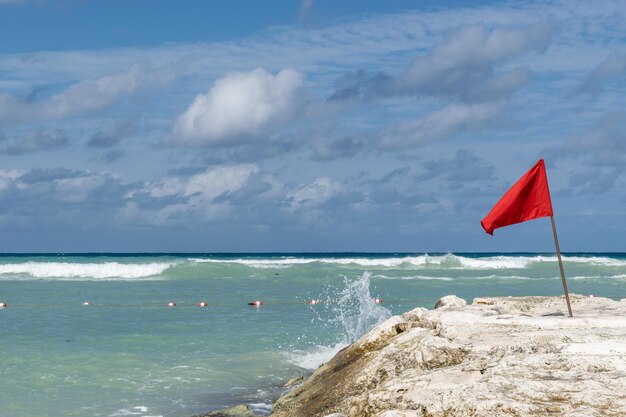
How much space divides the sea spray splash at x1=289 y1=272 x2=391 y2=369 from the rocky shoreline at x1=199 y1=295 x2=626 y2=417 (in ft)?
16.3

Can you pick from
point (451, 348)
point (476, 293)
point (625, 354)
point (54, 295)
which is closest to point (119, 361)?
point (451, 348)

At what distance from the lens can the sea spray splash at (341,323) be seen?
A: 17391 mm

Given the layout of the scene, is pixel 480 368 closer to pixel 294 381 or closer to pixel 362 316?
pixel 294 381

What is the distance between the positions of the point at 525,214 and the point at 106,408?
7653mm

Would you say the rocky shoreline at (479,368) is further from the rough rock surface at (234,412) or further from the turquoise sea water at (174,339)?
the turquoise sea water at (174,339)

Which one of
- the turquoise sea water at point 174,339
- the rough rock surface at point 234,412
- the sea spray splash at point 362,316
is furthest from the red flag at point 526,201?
the sea spray splash at point 362,316

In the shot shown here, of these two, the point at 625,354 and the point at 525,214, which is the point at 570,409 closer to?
the point at 625,354

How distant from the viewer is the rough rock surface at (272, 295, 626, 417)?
24.5 ft

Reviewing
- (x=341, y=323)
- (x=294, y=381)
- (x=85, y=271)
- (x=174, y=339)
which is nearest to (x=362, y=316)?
(x=341, y=323)

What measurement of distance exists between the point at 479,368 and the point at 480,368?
0.02 meters

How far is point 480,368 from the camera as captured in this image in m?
8.52

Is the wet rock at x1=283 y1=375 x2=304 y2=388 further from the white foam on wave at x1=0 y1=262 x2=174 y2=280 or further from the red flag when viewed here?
the white foam on wave at x1=0 y1=262 x2=174 y2=280

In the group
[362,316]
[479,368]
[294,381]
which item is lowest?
[294,381]

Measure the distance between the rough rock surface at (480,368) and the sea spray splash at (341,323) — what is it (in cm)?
496
